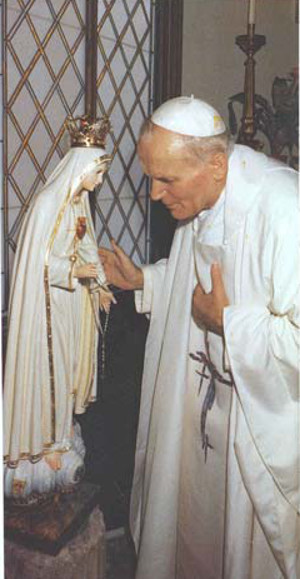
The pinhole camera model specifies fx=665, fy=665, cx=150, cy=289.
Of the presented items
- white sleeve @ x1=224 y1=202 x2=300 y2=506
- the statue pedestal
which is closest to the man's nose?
white sleeve @ x1=224 y1=202 x2=300 y2=506

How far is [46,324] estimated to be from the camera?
1368 mm

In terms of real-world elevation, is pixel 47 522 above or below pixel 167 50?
below

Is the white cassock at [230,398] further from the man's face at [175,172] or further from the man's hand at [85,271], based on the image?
the man's hand at [85,271]

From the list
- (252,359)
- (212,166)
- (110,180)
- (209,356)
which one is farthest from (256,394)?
(110,180)

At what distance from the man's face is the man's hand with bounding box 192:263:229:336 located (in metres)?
0.16

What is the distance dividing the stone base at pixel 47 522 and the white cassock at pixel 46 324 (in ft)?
0.19

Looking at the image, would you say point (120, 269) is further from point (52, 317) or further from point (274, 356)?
point (274, 356)

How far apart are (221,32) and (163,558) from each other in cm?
163

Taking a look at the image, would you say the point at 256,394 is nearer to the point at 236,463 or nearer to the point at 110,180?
the point at 236,463

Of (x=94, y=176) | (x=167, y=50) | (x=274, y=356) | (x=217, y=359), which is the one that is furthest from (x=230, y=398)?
(x=167, y=50)

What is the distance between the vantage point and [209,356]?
1.61m

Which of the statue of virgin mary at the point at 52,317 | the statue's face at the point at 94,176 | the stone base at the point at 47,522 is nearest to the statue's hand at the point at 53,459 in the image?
the statue of virgin mary at the point at 52,317

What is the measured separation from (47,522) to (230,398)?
50cm

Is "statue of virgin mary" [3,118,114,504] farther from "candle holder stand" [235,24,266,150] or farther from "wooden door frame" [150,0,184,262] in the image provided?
"wooden door frame" [150,0,184,262]
